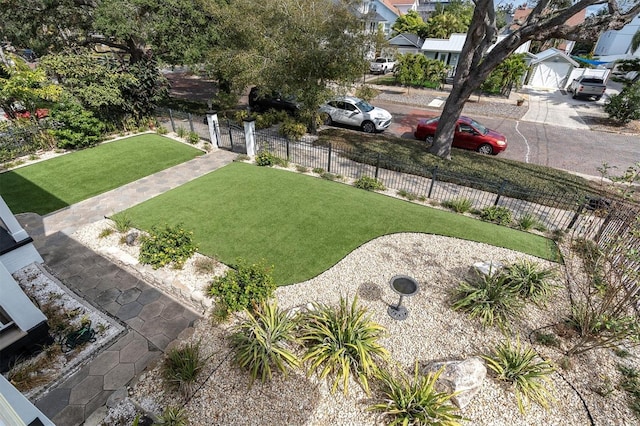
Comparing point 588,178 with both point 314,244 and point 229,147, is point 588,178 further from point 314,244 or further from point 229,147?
point 229,147

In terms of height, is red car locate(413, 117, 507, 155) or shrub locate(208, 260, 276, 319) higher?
red car locate(413, 117, 507, 155)

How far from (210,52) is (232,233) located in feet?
37.6

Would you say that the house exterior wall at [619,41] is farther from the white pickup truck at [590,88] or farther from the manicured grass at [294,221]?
the manicured grass at [294,221]

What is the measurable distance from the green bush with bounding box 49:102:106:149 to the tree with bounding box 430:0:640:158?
616 inches

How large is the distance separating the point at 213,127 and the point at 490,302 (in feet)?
42.0

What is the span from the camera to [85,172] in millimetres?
A: 11188

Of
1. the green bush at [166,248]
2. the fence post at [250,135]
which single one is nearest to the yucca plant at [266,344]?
the green bush at [166,248]

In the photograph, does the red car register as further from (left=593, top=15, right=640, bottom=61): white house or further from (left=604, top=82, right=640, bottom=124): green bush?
(left=593, top=15, right=640, bottom=61): white house

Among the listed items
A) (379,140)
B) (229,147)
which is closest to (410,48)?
(379,140)

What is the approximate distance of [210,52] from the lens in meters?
14.9

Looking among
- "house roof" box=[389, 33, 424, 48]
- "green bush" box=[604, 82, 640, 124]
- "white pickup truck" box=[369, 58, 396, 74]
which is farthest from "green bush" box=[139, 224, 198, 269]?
"house roof" box=[389, 33, 424, 48]

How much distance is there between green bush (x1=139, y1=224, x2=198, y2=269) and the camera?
21.8 ft

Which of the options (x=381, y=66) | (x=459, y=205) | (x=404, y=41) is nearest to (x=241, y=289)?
(x=459, y=205)

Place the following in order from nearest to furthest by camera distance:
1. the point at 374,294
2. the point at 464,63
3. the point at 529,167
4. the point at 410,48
Answer: the point at 374,294 < the point at 464,63 < the point at 529,167 < the point at 410,48
